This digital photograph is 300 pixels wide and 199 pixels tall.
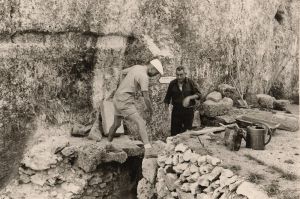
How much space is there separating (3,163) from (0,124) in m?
0.58

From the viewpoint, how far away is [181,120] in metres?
6.62

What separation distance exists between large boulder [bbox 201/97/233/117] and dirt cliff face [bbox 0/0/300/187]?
0.63 m

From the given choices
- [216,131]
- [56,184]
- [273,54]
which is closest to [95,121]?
[56,184]

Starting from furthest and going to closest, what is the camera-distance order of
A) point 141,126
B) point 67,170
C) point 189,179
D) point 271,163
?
point 67,170, point 141,126, point 189,179, point 271,163

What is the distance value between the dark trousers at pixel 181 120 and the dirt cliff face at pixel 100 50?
0.78 m

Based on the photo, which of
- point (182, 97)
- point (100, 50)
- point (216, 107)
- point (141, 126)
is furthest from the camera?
point (216, 107)

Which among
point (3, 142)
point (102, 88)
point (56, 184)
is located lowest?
point (56, 184)

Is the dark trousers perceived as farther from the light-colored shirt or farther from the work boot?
the light-colored shirt

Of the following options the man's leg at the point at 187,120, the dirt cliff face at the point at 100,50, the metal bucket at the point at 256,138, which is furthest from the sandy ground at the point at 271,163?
the dirt cliff face at the point at 100,50

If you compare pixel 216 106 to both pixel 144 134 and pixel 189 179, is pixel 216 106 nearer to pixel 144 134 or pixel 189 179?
pixel 144 134

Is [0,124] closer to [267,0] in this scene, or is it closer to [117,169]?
[117,169]

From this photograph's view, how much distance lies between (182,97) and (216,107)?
1.45m

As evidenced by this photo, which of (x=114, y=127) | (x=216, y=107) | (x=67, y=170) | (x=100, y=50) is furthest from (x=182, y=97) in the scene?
(x=67, y=170)

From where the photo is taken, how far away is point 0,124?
5.70 metres
